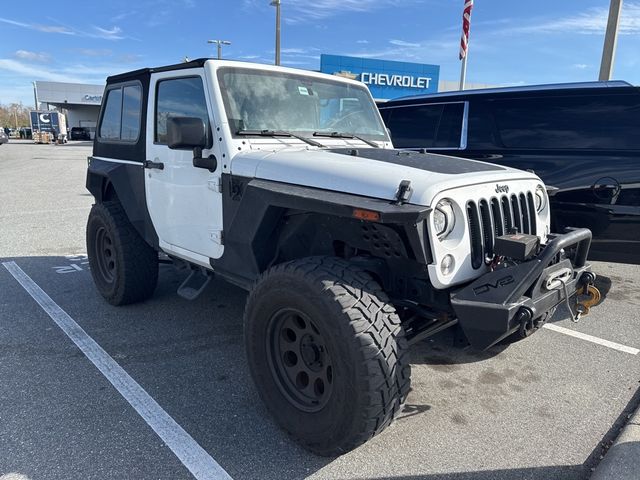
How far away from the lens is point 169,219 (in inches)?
154

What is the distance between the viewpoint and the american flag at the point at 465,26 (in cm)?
1021

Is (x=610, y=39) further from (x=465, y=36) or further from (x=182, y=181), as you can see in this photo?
(x=182, y=181)

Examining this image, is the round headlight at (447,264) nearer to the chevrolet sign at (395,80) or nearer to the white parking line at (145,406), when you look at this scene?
the white parking line at (145,406)

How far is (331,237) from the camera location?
118 inches

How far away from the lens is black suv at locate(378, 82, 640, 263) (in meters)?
4.55

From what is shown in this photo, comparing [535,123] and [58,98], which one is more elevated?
[58,98]

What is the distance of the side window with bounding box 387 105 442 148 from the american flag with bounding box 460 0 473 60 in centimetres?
516

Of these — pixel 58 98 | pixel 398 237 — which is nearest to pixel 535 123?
pixel 398 237

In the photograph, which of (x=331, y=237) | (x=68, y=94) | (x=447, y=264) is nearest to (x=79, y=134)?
(x=68, y=94)

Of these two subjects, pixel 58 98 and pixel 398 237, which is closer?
pixel 398 237

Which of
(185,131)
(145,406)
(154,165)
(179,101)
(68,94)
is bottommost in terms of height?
(145,406)

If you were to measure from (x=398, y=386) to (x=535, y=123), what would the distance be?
3881 millimetres

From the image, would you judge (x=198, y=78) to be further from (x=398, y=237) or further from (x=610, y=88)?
(x=610, y=88)

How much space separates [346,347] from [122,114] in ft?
11.3
